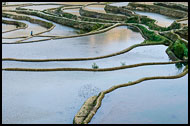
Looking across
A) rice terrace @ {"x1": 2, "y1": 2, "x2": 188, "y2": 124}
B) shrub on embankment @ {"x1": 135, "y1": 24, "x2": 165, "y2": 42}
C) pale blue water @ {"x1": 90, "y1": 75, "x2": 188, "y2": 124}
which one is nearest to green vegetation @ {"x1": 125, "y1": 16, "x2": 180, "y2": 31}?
rice terrace @ {"x1": 2, "y1": 2, "x2": 188, "y2": 124}

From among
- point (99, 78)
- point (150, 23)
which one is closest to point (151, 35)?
point (150, 23)

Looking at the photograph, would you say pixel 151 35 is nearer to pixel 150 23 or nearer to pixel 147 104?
pixel 150 23

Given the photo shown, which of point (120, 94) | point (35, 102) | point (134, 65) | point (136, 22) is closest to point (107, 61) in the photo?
point (134, 65)

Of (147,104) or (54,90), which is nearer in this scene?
(147,104)

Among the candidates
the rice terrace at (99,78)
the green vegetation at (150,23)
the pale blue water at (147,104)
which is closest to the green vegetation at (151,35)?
the rice terrace at (99,78)

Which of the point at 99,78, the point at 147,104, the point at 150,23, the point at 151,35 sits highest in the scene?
the point at 150,23

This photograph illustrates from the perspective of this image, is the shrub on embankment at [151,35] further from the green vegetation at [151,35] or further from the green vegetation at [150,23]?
the green vegetation at [150,23]

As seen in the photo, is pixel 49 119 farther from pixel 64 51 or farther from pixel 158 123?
pixel 64 51

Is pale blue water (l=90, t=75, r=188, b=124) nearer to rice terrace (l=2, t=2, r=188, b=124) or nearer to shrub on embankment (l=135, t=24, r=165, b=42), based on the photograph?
rice terrace (l=2, t=2, r=188, b=124)
